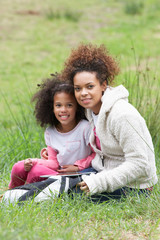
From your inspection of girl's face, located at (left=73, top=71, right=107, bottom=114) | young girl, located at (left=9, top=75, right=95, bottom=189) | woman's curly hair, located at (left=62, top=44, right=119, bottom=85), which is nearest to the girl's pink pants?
young girl, located at (left=9, top=75, right=95, bottom=189)

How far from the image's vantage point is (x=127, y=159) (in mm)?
2998

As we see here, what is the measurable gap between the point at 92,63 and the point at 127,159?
34.7 inches

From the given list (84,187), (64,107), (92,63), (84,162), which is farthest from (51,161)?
(92,63)

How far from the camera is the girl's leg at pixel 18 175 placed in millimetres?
3564

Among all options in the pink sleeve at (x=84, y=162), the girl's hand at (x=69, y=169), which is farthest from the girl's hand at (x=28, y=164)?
the pink sleeve at (x=84, y=162)

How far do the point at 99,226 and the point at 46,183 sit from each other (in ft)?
2.26

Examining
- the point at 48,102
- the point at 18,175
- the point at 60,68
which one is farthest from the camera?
the point at 60,68

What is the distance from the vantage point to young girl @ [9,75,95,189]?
356 cm

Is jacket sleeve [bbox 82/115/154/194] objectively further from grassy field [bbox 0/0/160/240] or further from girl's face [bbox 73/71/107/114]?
girl's face [bbox 73/71/107/114]

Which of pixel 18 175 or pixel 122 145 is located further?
pixel 18 175

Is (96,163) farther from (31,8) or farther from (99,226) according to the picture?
(31,8)

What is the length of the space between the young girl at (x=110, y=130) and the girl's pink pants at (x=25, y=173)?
0.45 meters

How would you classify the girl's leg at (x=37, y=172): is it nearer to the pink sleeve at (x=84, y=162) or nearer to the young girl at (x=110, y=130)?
the pink sleeve at (x=84, y=162)

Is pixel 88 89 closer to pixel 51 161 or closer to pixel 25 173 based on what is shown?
pixel 51 161
